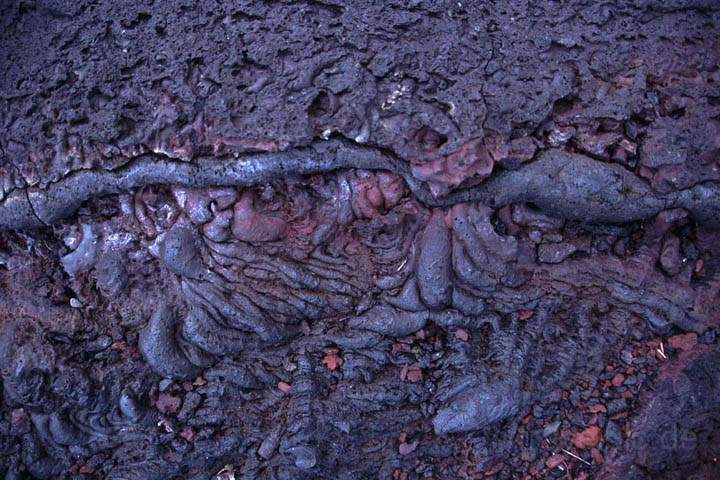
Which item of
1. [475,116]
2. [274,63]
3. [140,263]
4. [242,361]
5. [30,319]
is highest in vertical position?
[274,63]

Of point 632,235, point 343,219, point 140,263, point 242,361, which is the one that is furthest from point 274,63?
point 632,235

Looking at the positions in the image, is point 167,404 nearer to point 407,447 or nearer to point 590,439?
point 407,447

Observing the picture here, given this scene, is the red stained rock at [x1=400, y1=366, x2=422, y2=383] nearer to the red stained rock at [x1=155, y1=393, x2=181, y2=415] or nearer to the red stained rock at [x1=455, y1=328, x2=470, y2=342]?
the red stained rock at [x1=455, y1=328, x2=470, y2=342]

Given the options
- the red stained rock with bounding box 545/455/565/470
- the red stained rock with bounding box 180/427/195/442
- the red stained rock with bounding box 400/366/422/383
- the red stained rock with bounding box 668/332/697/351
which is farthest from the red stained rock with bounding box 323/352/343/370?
the red stained rock with bounding box 668/332/697/351

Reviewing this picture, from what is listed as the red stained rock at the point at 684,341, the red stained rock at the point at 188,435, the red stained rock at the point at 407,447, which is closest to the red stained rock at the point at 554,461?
the red stained rock at the point at 407,447

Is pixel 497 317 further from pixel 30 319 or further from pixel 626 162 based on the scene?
pixel 30 319

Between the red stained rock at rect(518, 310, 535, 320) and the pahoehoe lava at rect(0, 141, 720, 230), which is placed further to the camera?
the red stained rock at rect(518, 310, 535, 320)

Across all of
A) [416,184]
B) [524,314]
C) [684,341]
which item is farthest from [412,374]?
[684,341]

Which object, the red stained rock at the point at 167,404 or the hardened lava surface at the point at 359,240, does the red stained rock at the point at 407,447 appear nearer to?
the hardened lava surface at the point at 359,240
